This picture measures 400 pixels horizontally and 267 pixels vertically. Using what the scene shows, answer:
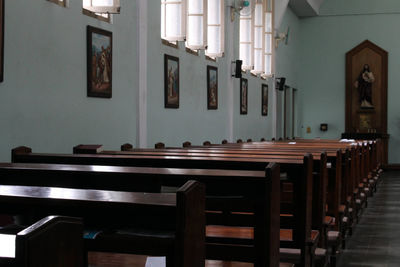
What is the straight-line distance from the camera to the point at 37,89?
5766 mm

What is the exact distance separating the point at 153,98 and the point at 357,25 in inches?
521

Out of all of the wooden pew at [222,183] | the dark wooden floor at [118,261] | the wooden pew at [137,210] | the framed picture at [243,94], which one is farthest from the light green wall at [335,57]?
the wooden pew at [137,210]

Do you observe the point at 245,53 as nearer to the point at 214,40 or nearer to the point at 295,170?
the point at 214,40

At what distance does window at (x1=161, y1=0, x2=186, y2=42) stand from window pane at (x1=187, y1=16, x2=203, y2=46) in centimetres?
88

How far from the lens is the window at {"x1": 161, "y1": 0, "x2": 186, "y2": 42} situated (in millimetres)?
8969

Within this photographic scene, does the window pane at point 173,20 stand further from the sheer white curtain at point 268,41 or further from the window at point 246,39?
the sheer white curtain at point 268,41

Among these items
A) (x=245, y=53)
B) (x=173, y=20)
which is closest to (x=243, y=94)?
(x=245, y=53)

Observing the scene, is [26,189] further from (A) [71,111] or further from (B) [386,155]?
(B) [386,155]

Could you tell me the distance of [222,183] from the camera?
295 cm

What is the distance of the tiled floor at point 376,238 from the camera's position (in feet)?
20.0

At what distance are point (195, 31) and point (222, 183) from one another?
7.26 m

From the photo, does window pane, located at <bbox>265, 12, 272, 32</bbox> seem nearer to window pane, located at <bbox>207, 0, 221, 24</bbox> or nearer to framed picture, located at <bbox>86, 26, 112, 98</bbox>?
window pane, located at <bbox>207, 0, 221, 24</bbox>

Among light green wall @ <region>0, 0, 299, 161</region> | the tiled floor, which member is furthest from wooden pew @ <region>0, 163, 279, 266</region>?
the tiled floor

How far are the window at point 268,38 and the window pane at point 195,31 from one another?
5.49m
